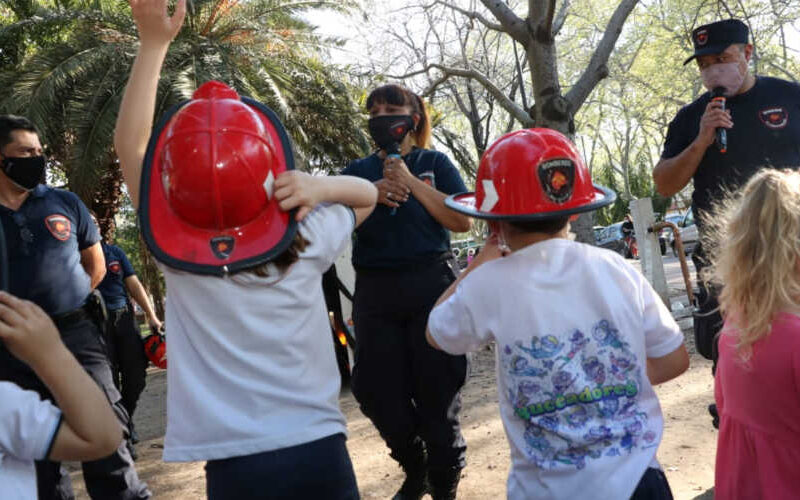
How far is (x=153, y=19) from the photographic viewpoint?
6.63ft

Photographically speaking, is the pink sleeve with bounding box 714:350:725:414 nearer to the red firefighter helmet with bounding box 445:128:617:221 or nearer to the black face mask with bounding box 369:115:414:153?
the red firefighter helmet with bounding box 445:128:617:221

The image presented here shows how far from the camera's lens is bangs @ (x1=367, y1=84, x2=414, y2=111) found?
3312mm

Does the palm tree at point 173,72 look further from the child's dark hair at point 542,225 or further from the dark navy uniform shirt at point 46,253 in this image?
the child's dark hair at point 542,225

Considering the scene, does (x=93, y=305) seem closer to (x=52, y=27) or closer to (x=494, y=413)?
(x=494, y=413)

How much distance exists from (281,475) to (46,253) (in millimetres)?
2141

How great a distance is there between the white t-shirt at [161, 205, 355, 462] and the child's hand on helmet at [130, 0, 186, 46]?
68 centimetres

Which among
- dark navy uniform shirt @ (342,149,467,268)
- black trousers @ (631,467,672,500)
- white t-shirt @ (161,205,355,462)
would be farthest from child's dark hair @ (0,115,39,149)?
black trousers @ (631,467,672,500)

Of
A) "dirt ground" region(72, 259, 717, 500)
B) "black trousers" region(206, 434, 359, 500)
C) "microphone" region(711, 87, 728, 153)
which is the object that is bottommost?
"dirt ground" region(72, 259, 717, 500)

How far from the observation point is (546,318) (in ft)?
6.09

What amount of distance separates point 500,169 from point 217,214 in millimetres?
749

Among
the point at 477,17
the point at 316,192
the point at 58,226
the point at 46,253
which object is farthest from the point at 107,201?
Result: the point at 316,192

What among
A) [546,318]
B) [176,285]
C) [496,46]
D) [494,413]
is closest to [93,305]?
[176,285]

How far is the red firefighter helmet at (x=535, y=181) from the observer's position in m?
1.91

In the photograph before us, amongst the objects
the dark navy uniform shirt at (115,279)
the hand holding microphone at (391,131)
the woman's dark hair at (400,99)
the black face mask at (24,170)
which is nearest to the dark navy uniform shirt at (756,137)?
the woman's dark hair at (400,99)
